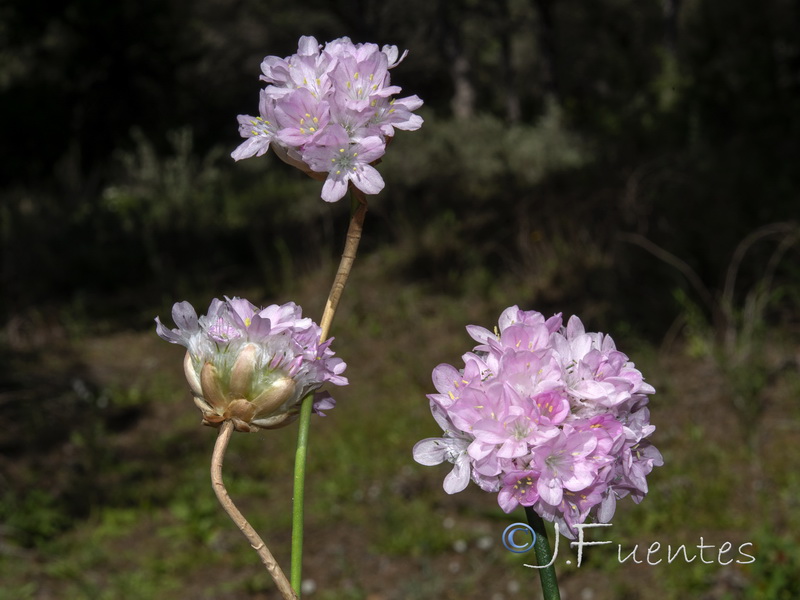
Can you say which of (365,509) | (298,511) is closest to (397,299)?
(365,509)

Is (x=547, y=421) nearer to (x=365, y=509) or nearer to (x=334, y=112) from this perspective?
(x=334, y=112)

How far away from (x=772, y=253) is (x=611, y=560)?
2.62m

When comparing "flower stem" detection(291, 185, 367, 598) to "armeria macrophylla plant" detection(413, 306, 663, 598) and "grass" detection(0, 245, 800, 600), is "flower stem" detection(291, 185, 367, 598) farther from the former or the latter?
"grass" detection(0, 245, 800, 600)

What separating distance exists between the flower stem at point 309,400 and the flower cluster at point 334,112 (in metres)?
0.02

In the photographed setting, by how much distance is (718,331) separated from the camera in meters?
4.81

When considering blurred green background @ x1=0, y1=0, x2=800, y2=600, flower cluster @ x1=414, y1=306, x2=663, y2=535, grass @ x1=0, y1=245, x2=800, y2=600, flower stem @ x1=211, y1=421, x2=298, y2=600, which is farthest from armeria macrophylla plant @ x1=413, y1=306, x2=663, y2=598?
blurred green background @ x1=0, y1=0, x2=800, y2=600

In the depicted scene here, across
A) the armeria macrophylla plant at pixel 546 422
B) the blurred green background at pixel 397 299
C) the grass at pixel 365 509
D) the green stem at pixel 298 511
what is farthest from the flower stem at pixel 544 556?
the blurred green background at pixel 397 299

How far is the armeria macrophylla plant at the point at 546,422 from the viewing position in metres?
0.53

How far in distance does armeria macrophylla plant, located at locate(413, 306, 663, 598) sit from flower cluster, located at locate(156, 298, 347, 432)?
9cm

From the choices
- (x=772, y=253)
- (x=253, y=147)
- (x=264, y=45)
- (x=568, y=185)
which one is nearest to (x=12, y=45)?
(x=264, y=45)

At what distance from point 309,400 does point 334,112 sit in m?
0.20

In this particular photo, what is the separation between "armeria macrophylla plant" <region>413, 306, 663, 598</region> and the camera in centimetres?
53

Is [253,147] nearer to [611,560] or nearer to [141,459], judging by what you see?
[611,560]

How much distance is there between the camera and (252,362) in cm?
60
